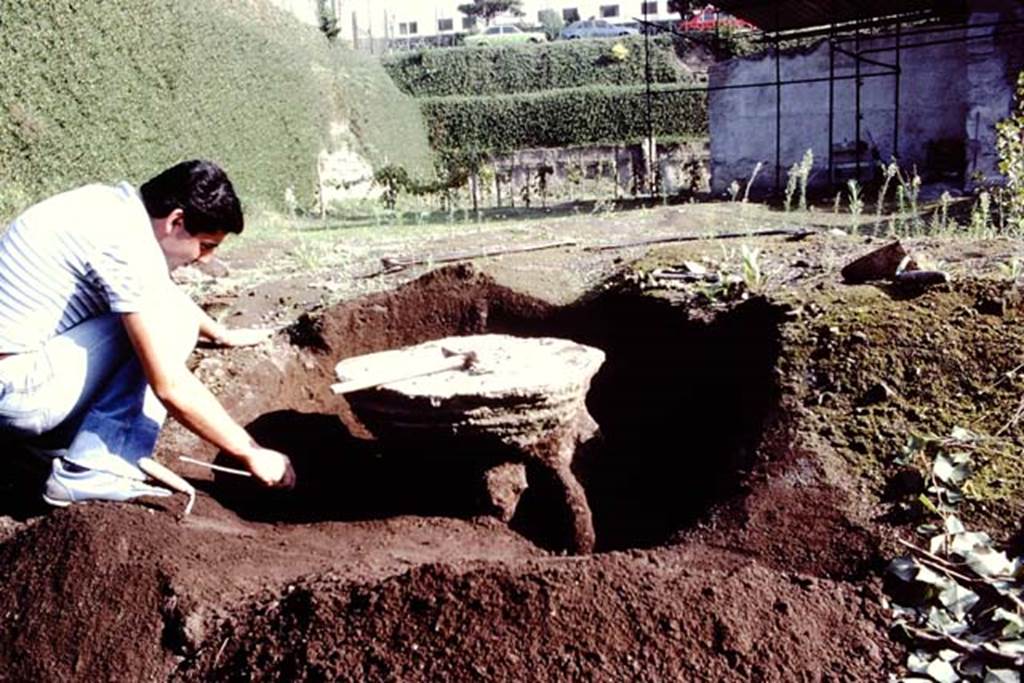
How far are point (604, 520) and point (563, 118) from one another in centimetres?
2386

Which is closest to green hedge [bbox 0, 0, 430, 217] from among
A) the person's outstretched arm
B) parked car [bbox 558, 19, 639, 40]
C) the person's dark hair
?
the person's dark hair

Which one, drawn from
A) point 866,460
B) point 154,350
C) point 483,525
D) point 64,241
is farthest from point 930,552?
point 64,241

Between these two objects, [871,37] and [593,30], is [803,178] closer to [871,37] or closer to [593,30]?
[871,37]

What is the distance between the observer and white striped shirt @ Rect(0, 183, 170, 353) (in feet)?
9.39

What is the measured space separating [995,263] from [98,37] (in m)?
10.5

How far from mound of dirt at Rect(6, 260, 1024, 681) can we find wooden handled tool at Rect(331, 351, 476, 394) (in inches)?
13.0

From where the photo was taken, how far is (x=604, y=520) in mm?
4230

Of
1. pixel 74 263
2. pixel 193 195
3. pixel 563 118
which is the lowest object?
pixel 74 263

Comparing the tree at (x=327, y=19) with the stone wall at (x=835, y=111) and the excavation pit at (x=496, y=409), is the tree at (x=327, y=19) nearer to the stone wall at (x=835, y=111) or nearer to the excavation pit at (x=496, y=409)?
the stone wall at (x=835, y=111)

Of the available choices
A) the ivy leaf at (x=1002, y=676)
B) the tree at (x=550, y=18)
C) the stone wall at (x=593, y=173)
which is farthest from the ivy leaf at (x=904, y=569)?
the tree at (x=550, y=18)

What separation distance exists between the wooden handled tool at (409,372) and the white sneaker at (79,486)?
80 centimetres

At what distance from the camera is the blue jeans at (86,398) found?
3.00 m

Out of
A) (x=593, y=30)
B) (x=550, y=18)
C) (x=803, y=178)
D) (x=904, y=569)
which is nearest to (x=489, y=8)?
(x=550, y=18)

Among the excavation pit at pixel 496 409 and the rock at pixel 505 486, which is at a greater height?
the excavation pit at pixel 496 409
